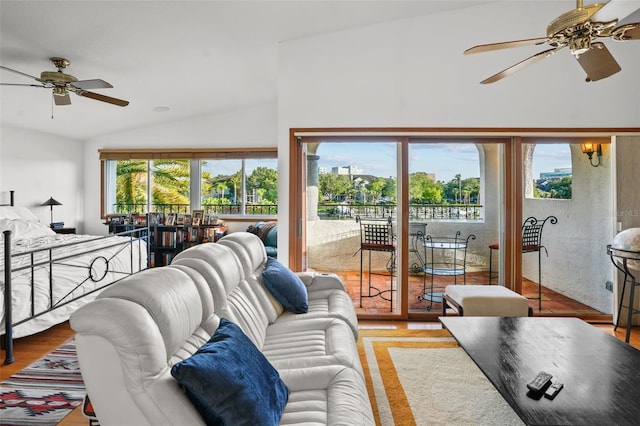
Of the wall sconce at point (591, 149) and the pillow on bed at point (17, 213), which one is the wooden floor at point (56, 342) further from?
the pillow on bed at point (17, 213)

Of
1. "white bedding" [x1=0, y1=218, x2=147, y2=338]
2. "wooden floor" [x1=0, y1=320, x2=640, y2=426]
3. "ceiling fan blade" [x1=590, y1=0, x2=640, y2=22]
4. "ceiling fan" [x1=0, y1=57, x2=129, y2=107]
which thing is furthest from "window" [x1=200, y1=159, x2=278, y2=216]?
"ceiling fan blade" [x1=590, y1=0, x2=640, y2=22]

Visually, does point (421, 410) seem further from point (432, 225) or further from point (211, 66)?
point (211, 66)

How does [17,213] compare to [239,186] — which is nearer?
[17,213]

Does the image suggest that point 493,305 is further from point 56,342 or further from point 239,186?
point 239,186

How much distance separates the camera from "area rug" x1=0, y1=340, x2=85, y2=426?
226cm

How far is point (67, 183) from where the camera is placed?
6.32 m

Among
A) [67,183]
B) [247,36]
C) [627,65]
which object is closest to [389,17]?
[247,36]

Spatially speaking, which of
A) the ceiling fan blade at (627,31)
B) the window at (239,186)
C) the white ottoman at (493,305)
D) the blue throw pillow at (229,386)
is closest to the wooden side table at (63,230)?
the window at (239,186)

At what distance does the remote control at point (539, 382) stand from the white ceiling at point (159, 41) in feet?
10.2

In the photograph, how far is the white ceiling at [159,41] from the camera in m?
2.97

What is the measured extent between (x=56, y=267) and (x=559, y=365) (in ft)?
13.9

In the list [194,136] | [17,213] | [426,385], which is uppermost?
[194,136]

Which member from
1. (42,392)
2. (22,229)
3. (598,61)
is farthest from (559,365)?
(22,229)

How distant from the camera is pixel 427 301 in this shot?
4168mm
